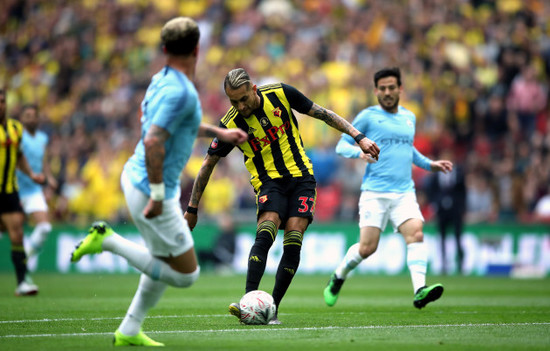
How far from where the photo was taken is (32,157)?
15.1 metres

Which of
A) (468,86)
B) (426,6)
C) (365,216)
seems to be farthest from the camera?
(426,6)

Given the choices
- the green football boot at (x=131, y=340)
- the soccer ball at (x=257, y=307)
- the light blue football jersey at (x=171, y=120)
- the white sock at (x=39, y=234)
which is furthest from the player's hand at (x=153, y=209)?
the white sock at (x=39, y=234)

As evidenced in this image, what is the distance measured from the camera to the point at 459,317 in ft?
30.2

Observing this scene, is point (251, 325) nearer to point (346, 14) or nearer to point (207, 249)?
point (207, 249)

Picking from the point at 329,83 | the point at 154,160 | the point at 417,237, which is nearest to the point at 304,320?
the point at 417,237

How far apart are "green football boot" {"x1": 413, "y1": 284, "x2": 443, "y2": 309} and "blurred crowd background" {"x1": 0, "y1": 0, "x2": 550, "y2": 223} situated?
32.3ft

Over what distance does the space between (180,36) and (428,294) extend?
4530 mm

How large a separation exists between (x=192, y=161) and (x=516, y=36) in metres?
8.61

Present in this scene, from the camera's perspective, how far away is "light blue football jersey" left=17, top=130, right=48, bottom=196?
579 inches

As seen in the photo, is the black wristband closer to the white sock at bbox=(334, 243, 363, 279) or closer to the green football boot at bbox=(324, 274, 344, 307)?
the white sock at bbox=(334, 243, 363, 279)

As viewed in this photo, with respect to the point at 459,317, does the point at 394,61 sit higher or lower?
higher

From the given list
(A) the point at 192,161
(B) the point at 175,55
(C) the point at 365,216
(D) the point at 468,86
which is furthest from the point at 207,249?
(B) the point at 175,55

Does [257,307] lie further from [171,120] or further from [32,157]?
[32,157]

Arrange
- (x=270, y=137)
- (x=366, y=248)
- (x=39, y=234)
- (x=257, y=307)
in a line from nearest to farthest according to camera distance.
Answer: (x=257, y=307), (x=270, y=137), (x=366, y=248), (x=39, y=234)
